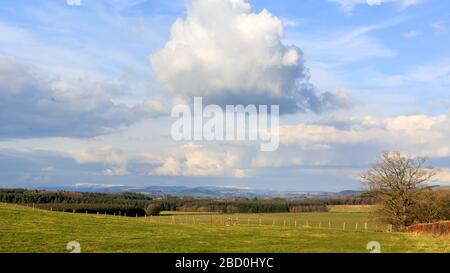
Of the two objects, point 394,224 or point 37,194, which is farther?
point 37,194

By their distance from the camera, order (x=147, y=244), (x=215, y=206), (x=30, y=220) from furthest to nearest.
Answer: (x=215, y=206) < (x=30, y=220) < (x=147, y=244)

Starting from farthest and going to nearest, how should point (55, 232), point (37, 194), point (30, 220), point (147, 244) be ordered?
1. point (37, 194)
2. point (30, 220)
3. point (55, 232)
4. point (147, 244)

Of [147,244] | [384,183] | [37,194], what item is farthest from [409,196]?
[37,194]

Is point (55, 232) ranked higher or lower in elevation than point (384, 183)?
lower

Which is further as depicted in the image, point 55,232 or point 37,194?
point 37,194

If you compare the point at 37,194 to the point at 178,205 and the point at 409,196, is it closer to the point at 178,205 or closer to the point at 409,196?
the point at 178,205

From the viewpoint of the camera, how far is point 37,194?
→ 554 ft
